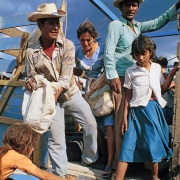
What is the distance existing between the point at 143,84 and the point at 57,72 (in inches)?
36.6

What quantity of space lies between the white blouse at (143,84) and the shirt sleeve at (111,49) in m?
0.19

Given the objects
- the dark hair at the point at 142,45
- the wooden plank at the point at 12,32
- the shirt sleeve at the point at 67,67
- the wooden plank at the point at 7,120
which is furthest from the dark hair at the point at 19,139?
the wooden plank at the point at 12,32

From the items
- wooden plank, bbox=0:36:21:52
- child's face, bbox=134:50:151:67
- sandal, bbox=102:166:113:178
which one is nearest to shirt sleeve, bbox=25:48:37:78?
child's face, bbox=134:50:151:67

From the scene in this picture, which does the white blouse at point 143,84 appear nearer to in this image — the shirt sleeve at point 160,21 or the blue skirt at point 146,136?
the blue skirt at point 146,136

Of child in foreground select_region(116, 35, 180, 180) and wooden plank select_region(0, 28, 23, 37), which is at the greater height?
wooden plank select_region(0, 28, 23, 37)

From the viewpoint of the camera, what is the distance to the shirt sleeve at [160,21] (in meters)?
3.32

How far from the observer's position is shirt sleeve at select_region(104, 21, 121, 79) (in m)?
3.15

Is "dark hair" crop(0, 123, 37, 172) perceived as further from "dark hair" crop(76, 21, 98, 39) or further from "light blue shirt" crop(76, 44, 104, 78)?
"dark hair" crop(76, 21, 98, 39)

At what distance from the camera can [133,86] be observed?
302 cm

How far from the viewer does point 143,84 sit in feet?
9.72

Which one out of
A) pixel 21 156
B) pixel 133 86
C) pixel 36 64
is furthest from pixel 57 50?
pixel 21 156

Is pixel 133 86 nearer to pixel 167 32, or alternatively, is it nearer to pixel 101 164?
pixel 101 164

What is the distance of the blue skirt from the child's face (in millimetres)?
393

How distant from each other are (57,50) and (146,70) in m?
0.98
